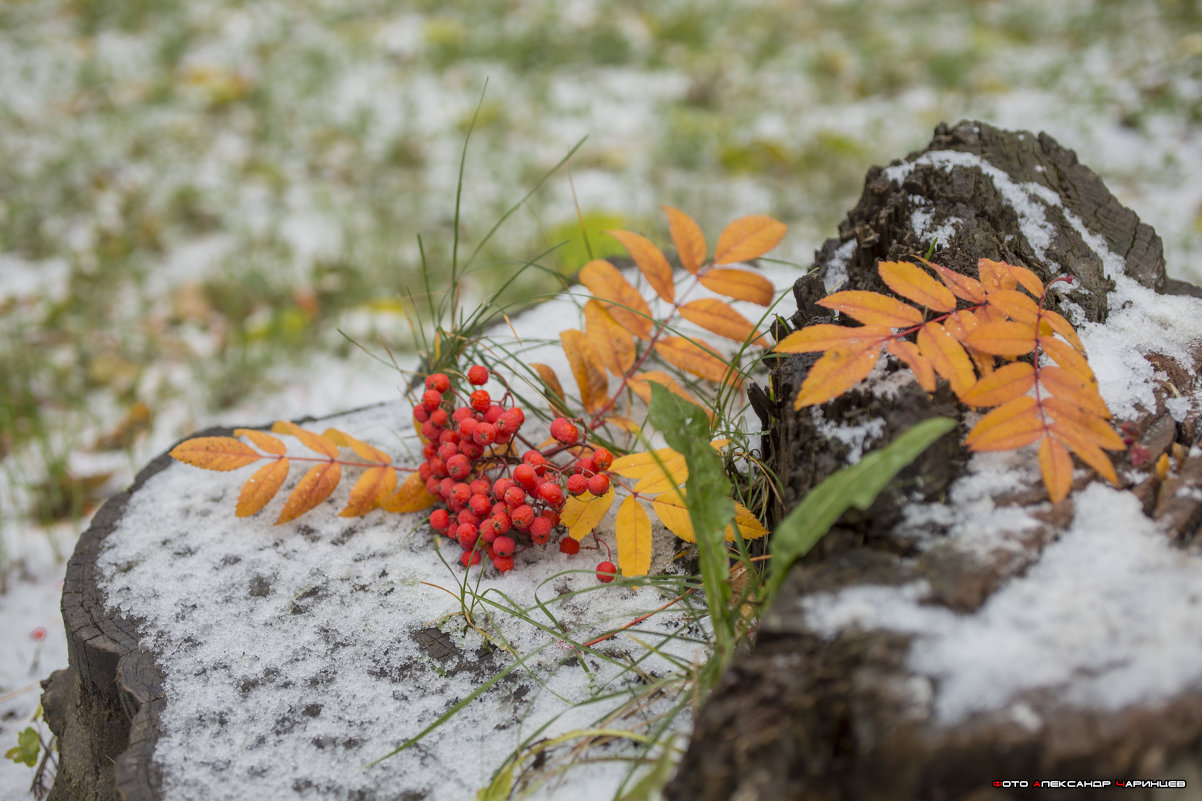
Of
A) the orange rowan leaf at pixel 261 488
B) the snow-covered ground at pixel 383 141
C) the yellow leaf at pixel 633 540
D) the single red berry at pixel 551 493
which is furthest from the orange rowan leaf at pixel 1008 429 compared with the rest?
the snow-covered ground at pixel 383 141

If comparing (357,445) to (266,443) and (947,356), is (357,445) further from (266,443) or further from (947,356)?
(947,356)

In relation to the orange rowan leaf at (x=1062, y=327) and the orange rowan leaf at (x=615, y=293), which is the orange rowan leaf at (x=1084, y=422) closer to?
the orange rowan leaf at (x=1062, y=327)

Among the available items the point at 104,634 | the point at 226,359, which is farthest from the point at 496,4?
the point at 104,634

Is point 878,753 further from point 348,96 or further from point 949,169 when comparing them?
point 348,96

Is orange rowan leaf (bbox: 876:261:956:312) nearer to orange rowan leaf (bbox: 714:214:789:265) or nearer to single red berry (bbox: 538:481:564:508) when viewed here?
orange rowan leaf (bbox: 714:214:789:265)

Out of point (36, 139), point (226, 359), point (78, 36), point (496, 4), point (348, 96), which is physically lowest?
point (226, 359)
